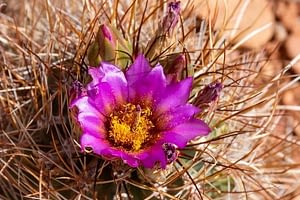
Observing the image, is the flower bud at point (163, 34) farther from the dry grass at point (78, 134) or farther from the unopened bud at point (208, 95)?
the unopened bud at point (208, 95)

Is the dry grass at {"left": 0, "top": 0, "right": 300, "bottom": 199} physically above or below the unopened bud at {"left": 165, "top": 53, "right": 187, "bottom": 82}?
below

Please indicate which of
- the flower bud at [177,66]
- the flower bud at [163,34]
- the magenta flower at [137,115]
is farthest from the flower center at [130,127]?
the flower bud at [163,34]

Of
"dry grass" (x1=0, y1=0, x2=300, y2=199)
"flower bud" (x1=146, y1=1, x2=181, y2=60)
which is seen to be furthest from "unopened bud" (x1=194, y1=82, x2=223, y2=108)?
"flower bud" (x1=146, y1=1, x2=181, y2=60)

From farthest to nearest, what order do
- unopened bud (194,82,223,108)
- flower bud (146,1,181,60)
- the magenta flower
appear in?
1. flower bud (146,1,181,60)
2. unopened bud (194,82,223,108)
3. the magenta flower

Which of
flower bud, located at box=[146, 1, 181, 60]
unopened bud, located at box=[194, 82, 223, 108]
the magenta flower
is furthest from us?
flower bud, located at box=[146, 1, 181, 60]

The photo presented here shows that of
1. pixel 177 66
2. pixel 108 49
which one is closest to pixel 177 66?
pixel 177 66

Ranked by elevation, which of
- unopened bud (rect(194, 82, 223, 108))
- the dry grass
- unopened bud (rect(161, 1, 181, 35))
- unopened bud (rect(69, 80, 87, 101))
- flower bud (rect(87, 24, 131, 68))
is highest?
unopened bud (rect(161, 1, 181, 35))

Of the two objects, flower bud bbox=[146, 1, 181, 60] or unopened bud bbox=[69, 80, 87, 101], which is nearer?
unopened bud bbox=[69, 80, 87, 101]

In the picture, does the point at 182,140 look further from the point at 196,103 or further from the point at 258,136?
the point at 258,136

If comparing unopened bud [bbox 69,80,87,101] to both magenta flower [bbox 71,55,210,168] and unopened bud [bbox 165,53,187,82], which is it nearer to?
magenta flower [bbox 71,55,210,168]

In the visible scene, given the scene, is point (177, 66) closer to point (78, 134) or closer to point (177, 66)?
point (177, 66)
